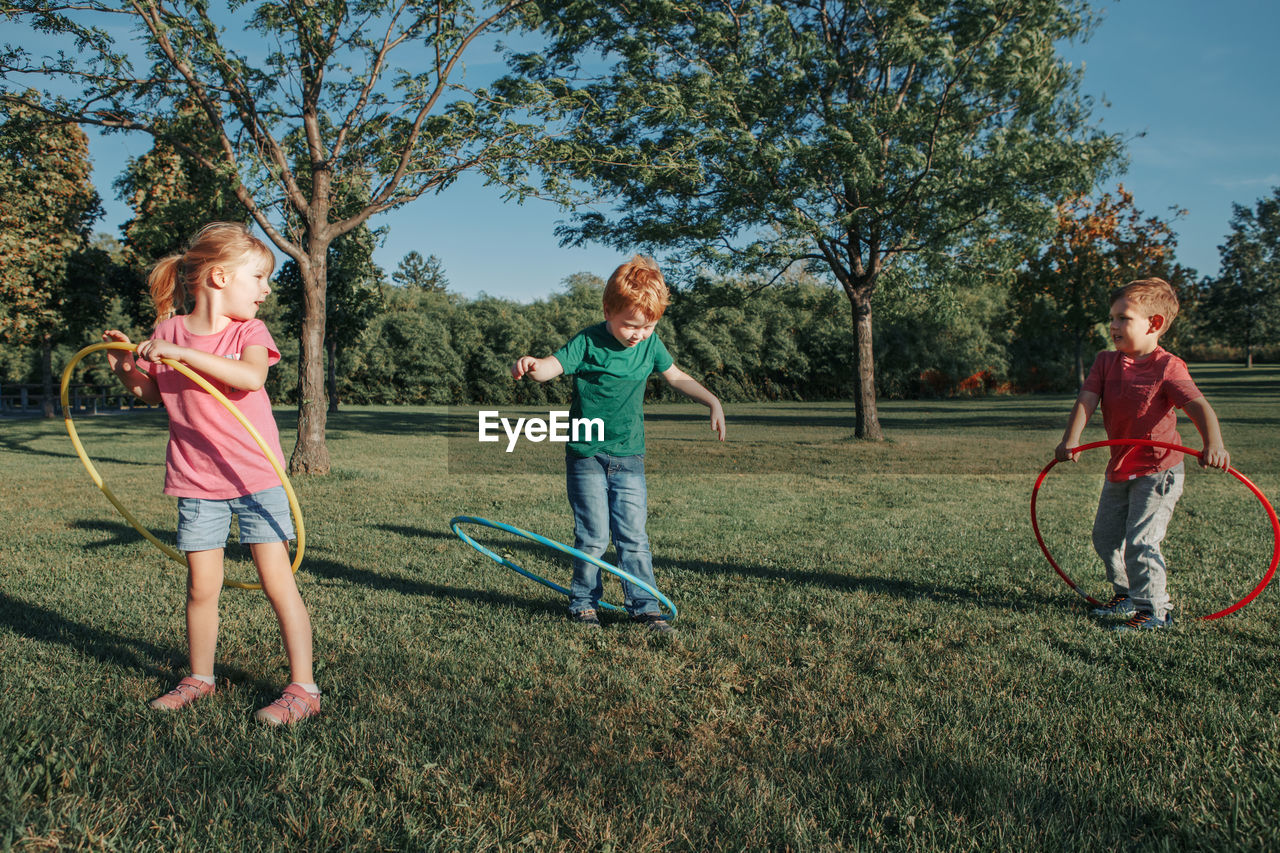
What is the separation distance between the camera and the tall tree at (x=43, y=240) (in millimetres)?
20172

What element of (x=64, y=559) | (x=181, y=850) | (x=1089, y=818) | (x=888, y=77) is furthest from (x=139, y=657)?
(x=888, y=77)

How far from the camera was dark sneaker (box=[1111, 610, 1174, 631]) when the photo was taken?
4.17m

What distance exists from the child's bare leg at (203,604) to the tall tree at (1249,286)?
6055cm

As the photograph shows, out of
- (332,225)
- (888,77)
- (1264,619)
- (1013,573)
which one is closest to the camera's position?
(1264,619)

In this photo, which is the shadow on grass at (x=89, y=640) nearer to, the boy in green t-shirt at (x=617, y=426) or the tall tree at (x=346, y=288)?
the boy in green t-shirt at (x=617, y=426)

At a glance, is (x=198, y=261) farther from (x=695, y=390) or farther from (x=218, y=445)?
(x=695, y=390)

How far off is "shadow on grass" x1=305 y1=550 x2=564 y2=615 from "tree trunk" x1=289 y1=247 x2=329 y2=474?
593 centimetres

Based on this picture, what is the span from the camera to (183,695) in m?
3.12

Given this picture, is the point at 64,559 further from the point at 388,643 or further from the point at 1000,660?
the point at 1000,660

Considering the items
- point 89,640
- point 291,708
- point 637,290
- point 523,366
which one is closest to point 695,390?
point 637,290

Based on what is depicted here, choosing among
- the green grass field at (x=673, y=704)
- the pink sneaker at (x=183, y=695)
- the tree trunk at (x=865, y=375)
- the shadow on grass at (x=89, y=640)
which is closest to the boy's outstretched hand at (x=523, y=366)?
the green grass field at (x=673, y=704)

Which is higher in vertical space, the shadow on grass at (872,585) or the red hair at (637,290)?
the red hair at (637,290)

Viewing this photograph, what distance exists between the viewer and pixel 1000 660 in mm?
3689

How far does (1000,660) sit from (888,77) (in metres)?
15.4
